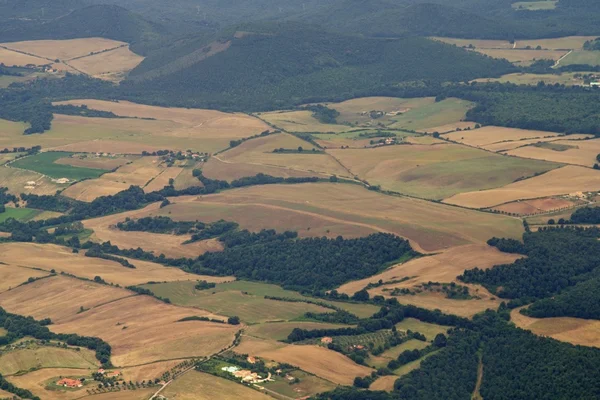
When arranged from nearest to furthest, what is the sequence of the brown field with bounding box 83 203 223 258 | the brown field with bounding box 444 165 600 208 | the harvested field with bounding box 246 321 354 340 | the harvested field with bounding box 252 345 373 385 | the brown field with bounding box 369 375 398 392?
the brown field with bounding box 369 375 398 392 → the harvested field with bounding box 252 345 373 385 → the harvested field with bounding box 246 321 354 340 → the brown field with bounding box 83 203 223 258 → the brown field with bounding box 444 165 600 208

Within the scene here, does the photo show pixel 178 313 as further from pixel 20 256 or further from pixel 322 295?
pixel 20 256

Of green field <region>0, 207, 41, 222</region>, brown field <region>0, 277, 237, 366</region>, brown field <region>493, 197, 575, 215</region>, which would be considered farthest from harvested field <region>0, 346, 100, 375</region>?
brown field <region>493, 197, 575, 215</region>

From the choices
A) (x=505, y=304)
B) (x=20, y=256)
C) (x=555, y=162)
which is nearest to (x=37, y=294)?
(x=20, y=256)

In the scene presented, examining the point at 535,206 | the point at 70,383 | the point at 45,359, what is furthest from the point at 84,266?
the point at 535,206

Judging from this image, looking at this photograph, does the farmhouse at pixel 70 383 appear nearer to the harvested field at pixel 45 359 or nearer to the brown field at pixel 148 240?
the harvested field at pixel 45 359

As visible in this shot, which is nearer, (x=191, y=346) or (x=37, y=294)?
(x=191, y=346)

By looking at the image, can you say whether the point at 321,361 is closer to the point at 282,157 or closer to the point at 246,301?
the point at 246,301

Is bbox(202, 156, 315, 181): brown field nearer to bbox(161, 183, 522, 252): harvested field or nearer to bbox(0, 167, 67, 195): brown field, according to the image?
bbox(161, 183, 522, 252): harvested field
